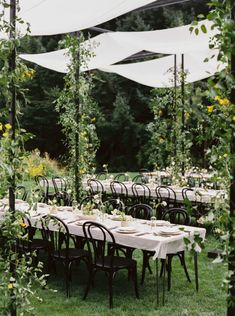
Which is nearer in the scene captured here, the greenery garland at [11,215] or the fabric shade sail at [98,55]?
the greenery garland at [11,215]

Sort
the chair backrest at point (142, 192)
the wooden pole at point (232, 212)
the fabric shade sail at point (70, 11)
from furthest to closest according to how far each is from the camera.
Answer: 1. the chair backrest at point (142, 192)
2. the fabric shade sail at point (70, 11)
3. the wooden pole at point (232, 212)

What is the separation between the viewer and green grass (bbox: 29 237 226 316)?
476 cm

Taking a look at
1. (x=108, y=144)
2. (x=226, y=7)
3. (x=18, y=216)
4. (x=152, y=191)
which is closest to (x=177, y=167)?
(x=152, y=191)

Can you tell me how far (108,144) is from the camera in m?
21.2

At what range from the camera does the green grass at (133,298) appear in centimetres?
476

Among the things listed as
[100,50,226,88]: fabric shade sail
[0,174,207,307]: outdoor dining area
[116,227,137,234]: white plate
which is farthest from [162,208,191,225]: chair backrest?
[100,50,226,88]: fabric shade sail

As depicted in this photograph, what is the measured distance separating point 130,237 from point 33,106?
1690 cm

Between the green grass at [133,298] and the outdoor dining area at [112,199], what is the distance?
0.02 metres

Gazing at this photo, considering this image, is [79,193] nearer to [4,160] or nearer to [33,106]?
[4,160]

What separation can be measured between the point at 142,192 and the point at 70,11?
382 cm

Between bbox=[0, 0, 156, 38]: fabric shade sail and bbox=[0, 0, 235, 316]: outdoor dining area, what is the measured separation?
0.02 meters

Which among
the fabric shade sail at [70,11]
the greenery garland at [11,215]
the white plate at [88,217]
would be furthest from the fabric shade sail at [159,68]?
the greenery garland at [11,215]

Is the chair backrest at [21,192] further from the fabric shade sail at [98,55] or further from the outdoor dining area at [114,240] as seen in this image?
the fabric shade sail at [98,55]

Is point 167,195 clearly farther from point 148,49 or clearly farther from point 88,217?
point 88,217
